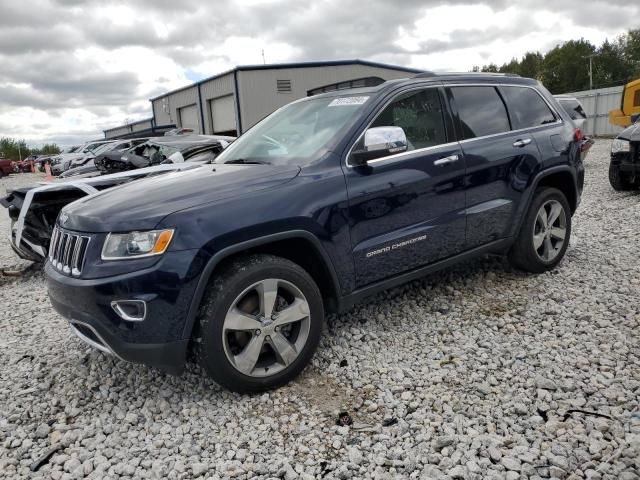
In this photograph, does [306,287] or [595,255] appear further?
[595,255]

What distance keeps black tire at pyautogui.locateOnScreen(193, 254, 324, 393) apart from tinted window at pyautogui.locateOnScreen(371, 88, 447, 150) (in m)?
1.27

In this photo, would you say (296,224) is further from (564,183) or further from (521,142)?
(564,183)

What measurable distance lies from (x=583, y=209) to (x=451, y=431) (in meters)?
6.29

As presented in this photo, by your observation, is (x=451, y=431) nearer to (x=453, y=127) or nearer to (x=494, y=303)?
(x=494, y=303)

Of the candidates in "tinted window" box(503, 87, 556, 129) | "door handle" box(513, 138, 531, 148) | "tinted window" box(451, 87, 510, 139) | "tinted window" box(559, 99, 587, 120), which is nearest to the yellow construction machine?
"tinted window" box(559, 99, 587, 120)

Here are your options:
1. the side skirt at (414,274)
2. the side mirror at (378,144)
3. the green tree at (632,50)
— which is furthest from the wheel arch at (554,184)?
the green tree at (632,50)

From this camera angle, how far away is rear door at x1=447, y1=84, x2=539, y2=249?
3900 millimetres

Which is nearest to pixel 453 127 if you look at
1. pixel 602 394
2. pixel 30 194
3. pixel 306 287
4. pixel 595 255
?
pixel 306 287

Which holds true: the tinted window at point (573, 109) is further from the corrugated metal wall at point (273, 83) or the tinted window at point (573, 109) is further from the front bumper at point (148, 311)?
the corrugated metal wall at point (273, 83)

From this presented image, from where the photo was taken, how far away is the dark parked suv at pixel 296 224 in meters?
2.64

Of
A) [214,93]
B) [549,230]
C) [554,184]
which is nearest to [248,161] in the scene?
[549,230]

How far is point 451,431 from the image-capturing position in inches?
102

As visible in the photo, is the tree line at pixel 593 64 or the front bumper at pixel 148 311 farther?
the tree line at pixel 593 64

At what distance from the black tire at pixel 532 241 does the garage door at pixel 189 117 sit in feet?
106
